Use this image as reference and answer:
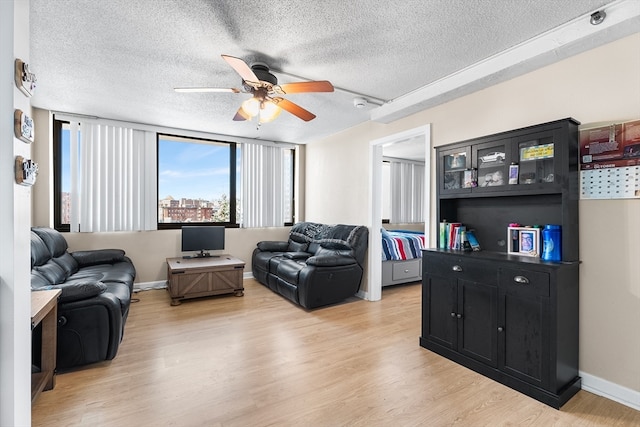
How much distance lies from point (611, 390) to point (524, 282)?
0.91 meters

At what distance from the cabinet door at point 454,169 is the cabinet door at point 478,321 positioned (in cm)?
90

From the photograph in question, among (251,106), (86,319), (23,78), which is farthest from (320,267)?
(23,78)

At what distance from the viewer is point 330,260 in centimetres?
397

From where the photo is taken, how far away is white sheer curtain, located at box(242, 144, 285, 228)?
5.60m

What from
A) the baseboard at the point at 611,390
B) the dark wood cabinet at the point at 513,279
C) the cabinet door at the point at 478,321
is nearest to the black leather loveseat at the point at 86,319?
the dark wood cabinet at the point at 513,279

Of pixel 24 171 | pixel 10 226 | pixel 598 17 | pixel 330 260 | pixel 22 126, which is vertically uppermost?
pixel 598 17

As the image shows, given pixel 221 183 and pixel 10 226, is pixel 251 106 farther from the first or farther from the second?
pixel 221 183

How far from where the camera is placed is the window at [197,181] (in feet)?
16.7

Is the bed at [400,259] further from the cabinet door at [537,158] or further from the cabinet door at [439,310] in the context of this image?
the cabinet door at [537,158]

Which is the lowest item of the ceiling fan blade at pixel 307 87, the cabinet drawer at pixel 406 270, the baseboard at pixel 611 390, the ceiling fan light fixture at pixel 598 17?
the baseboard at pixel 611 390

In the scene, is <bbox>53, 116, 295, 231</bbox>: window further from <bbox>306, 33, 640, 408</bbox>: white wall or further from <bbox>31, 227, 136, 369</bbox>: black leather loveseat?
<bbox>306, 33, 640, 408</bbox>: white wall

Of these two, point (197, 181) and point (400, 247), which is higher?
point (197, 181)

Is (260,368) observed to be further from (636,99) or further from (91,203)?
(91,203)

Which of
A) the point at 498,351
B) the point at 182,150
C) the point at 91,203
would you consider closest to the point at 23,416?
the point at 498,351
